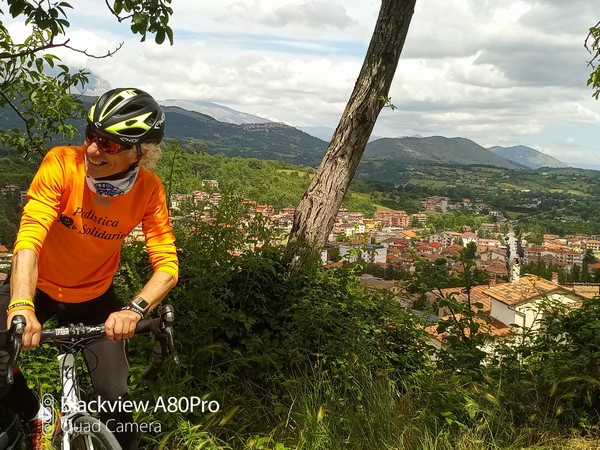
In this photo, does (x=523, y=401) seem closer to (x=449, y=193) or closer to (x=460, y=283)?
(x=460, y=283)

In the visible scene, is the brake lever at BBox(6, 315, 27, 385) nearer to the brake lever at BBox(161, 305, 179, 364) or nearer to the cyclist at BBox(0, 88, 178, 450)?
the cyclist at BBox(0, 88, 178, 450)

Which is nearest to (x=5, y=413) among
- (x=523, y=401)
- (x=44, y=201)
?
(x=44, y=201)

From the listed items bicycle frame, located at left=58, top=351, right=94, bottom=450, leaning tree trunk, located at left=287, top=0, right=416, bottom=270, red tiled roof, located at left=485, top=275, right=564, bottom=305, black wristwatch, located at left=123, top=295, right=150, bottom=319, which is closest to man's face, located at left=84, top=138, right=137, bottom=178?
black wristwatch, located at left=123, top=295, right=150, bottom=319

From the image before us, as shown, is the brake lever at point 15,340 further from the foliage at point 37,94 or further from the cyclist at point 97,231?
the foliage at point 37,94

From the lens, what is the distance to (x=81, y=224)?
258cm

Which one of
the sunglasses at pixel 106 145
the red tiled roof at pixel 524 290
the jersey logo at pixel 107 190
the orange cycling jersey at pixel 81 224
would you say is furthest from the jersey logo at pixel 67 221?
the red tiled roof at pixel 524 290

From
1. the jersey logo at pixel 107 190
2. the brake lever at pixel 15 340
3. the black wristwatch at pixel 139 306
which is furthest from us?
the jersey logo at pixel 107 190

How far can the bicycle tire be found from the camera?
2.16m

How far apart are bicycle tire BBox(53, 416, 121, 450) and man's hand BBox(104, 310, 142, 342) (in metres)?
0.40

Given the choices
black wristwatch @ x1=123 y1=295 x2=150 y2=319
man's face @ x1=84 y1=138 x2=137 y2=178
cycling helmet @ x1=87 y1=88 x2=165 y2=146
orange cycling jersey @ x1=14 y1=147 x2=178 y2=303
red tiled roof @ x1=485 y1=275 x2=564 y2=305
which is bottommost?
red tiled roof @ x1=485 y1=275 x2=564 y2=305

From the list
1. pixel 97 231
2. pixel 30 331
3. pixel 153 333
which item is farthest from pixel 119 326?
pixel 97 231

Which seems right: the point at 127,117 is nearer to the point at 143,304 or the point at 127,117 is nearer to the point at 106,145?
the point at 106,145

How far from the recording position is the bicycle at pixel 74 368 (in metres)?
2.16

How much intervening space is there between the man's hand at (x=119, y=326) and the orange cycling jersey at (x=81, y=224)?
47 cm
